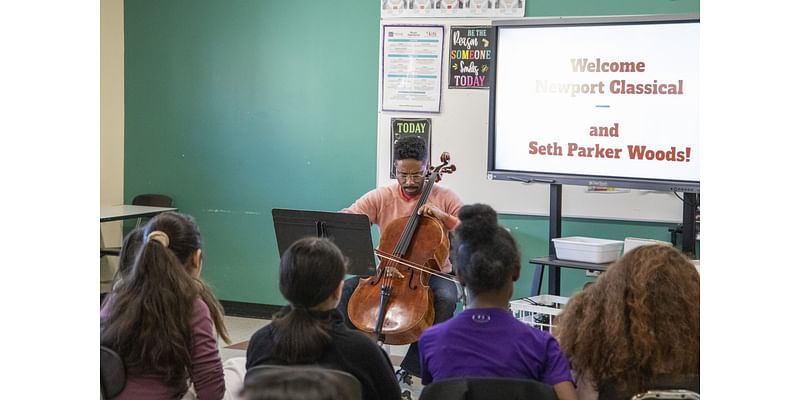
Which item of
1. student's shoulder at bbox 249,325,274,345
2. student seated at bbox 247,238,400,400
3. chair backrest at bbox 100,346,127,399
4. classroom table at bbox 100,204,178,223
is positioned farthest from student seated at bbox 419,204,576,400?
classroom table at bbox 100,204,178,223

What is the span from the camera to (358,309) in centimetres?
332

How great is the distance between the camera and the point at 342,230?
323cm

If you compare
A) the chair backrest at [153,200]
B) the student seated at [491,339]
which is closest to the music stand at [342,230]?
the student seated at [491,339]

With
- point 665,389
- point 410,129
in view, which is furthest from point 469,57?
point 665,389

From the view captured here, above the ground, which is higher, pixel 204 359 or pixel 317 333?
pixel 317 333

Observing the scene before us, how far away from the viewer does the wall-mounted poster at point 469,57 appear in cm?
459

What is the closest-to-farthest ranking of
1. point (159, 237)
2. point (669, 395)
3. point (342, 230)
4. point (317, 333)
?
point (669, 395)
point (317, 333)
point (159, 237)
point (342, 230)

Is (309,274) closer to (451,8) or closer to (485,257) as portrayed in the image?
(485,257)

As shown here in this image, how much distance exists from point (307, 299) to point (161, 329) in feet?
1.30

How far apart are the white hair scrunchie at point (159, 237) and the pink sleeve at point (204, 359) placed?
0.22m

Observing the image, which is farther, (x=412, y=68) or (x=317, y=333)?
(x=412, y=68)
